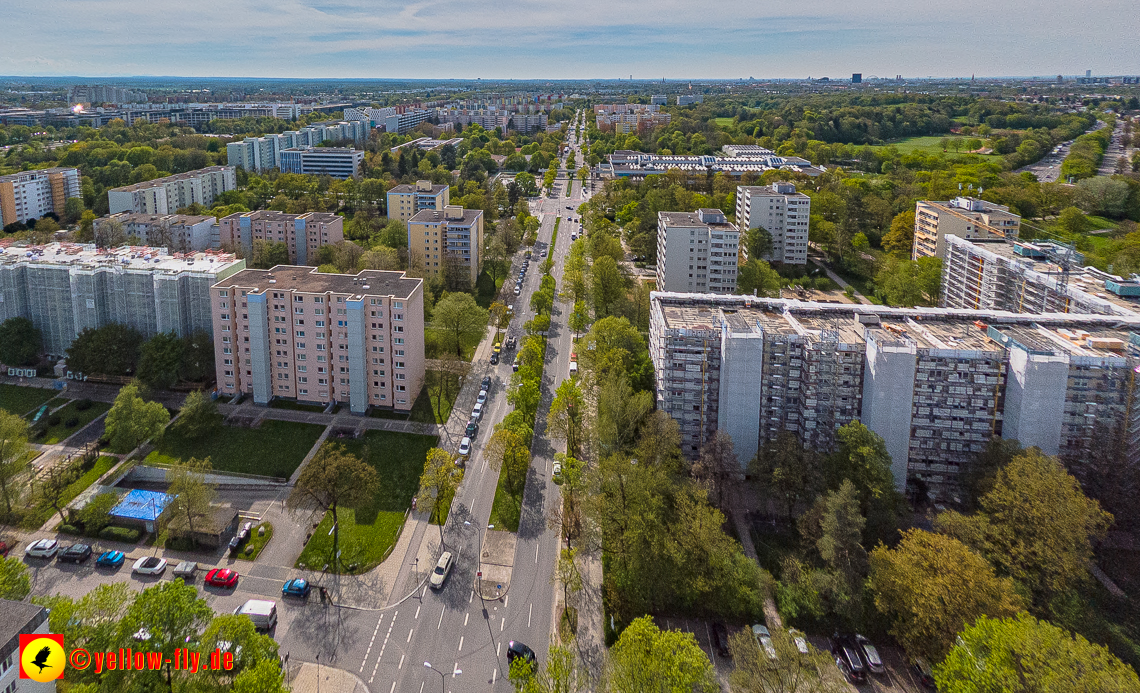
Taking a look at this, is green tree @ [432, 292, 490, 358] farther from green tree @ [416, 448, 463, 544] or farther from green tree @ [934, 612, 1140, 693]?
green tree @ [934, 612, 1140, 693]

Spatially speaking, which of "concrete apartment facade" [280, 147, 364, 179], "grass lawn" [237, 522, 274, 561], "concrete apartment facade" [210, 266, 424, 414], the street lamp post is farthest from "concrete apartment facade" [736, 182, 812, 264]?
"concrete apartment facade" [280, 147, 364, 179]

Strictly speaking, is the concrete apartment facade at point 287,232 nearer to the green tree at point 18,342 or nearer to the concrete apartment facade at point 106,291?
the concrete apartment facade at point 106,291

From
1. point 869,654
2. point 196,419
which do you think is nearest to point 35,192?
point 196,419

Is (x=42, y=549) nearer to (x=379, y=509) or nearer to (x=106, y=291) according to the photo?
(x=379, y=509)

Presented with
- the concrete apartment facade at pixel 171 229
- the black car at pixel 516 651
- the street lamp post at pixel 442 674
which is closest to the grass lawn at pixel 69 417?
the street lamp post at pixel 442 674

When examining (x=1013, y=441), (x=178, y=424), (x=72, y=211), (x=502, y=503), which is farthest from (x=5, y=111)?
(x=1013, y=441)

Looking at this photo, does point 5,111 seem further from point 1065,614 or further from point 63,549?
point 1065,614
